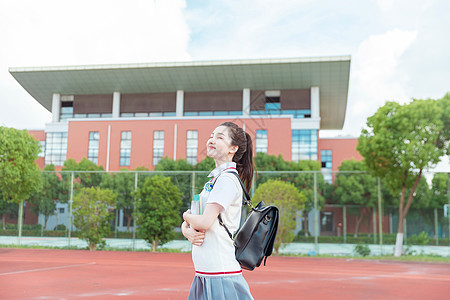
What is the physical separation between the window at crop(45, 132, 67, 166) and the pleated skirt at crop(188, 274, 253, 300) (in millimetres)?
42393

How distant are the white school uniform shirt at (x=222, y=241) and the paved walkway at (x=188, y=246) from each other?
13432mm

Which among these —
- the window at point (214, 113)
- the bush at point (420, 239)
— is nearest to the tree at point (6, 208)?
the bush at point (420, 239)

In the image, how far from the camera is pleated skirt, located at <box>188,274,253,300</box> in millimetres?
2084

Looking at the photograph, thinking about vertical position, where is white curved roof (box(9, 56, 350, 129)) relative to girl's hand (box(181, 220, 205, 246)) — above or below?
above

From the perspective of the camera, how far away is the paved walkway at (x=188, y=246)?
1475 cm

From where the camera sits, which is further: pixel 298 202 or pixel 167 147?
pixel 167 147

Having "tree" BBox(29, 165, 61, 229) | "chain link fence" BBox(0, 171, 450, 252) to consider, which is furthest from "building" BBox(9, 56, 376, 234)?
"tree" BBox(29, 165, 61, 229)

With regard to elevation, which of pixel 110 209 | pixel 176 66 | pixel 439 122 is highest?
pixel 176 66

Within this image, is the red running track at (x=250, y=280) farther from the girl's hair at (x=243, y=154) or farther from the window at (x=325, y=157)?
the window at (x=325, y=157)

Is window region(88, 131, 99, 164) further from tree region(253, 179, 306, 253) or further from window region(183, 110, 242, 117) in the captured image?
tree region(253, 179, 306, 253)

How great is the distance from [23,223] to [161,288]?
10.9 metres

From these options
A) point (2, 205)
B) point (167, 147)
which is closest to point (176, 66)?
point (167, 147)

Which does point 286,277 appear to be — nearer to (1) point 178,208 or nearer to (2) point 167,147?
(1) point 178,208

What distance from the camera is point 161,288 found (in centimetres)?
766
